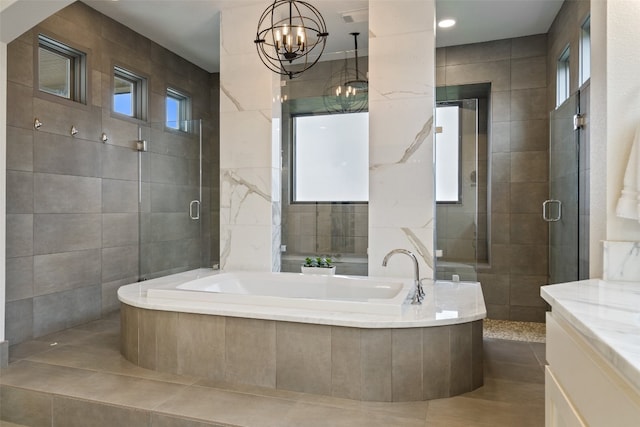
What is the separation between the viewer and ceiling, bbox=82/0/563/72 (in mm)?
3781

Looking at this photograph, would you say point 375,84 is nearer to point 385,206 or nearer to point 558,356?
point 385,206

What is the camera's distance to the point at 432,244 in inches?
135

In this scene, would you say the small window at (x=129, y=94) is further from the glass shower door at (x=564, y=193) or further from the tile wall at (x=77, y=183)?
the glass shower door at (x=564, y=193)

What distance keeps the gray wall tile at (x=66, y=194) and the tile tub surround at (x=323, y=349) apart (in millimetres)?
1504

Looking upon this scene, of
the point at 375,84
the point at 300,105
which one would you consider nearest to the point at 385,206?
the point at 375,84

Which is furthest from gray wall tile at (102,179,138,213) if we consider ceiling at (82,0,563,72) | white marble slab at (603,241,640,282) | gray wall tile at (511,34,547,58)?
gray wall tile at (511,34,547,58)

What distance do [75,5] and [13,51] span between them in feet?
2.64

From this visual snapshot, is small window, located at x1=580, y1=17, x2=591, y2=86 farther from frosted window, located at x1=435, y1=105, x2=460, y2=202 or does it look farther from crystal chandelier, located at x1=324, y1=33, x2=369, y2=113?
crystal chandelier, located at x1=324, y1=33, x2=369, y2=113

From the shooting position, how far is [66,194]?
368cm

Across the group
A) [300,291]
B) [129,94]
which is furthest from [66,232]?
[300,291]

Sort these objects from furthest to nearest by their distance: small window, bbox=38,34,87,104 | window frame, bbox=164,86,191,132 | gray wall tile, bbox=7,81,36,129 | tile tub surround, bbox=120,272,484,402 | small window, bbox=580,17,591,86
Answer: window frame, bbox=164,86,191,132
small window, bbox=38,34,87,104
small window, bbox=580,17,591,86
gray wall tile, bbox=7,81,36,129
tile tub surround, bbox=120,272,484,402

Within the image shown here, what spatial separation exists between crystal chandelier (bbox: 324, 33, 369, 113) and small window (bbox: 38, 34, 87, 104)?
7.31 ft

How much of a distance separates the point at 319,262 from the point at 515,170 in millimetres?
2287

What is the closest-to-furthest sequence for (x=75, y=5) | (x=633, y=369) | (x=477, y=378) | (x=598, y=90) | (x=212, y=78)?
(x=633, y=369), (x=598, y=90), (x=477, y=378), (x=75, y=5), (x=212, y=78)
